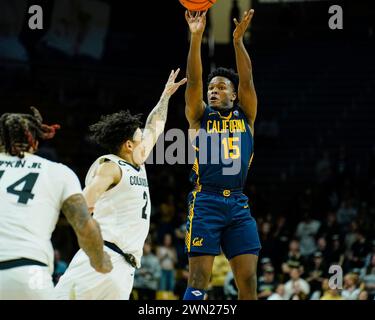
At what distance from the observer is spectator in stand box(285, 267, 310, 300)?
1318 cm

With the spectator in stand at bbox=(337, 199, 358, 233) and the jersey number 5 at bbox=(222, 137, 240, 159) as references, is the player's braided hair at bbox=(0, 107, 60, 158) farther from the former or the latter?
the spectator in stand at bbox=(337, 199, 358, 233)

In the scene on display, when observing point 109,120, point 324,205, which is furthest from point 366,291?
point 109,120

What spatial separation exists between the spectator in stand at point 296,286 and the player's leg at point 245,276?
623 centimetres

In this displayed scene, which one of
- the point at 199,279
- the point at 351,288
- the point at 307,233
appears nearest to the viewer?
the point at 199,279

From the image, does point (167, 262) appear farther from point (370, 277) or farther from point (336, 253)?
point (370, 277)

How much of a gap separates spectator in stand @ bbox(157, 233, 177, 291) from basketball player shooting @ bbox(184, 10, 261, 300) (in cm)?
708

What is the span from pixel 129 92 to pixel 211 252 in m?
13.4

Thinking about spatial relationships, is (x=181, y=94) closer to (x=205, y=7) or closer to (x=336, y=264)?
(x=336, y=264)

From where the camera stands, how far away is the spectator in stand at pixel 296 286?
13176 mm

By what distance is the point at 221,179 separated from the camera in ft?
23.8

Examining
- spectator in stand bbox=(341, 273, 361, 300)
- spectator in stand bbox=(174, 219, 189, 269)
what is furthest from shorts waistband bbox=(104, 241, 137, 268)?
spectator in stand bbox=(174, 219, 189, 269)

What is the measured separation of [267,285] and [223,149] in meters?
6.65

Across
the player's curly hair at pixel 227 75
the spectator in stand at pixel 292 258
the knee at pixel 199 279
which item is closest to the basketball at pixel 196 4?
the player's curly hair at pixel 227 75

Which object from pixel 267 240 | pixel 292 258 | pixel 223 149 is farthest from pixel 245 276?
pixel 267 240
